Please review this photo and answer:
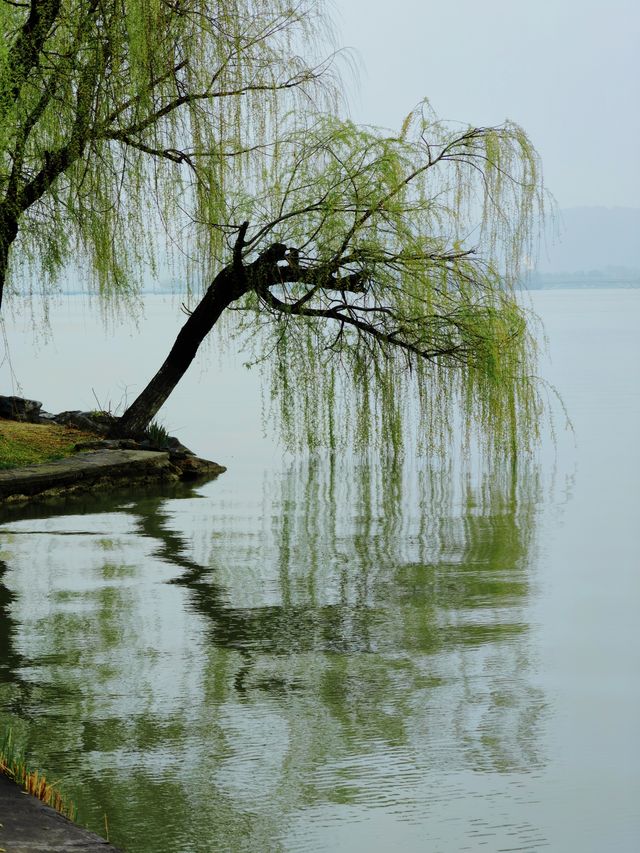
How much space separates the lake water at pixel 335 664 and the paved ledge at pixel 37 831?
0.35 metres

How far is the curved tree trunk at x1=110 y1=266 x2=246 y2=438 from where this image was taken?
1281cm

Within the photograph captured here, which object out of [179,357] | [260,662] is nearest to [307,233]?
[179,357]

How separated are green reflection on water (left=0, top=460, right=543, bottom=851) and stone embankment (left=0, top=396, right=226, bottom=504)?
885mm

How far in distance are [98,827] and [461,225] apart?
8.75 meters

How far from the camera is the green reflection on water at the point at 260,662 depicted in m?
4.36

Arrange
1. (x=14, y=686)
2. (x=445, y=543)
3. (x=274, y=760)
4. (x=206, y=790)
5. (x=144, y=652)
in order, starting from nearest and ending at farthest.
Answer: (x=206, y=790) < (x=274, y=760) < (x=14, y=686) < (x=144, y=652) < (x=445, y=543)

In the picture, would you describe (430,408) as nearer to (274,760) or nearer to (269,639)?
(269,639)

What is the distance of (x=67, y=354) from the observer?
115 feet

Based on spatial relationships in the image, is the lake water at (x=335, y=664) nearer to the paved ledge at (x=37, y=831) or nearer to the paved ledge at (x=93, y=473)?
the paved ledge at (x=37, y=831)

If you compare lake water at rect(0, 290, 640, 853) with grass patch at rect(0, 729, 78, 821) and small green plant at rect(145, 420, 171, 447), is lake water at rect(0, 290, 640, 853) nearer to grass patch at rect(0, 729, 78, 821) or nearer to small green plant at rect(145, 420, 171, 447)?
grass patch at rect(0, 729, 78, 821)

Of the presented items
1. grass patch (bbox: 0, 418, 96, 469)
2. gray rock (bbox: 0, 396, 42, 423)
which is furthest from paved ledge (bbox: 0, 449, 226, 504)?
gray rock (bbox: 0, 396, 42, 423)

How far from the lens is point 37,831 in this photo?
354 cm

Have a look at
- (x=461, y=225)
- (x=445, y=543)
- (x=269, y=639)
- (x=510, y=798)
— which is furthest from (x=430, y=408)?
(x=510, y=798)

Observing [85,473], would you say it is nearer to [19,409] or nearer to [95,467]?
[95,467]
